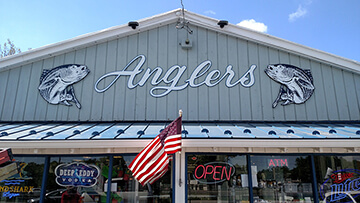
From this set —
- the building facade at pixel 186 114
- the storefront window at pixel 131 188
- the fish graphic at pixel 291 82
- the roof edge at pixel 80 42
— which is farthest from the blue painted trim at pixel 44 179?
the fish graphic at pixel 291 82

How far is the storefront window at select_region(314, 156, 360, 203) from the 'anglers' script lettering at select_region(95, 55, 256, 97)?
9.72ft

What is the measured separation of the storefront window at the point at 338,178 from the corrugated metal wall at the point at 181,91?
1488 mm

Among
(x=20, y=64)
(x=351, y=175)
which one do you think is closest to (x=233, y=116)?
(x=351, y=175)

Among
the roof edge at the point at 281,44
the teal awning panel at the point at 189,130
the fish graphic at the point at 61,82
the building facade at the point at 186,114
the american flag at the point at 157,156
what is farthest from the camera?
the roof edge at the point at 281,44

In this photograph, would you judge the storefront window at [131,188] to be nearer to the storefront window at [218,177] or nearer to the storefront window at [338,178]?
the storefront window at [218,177]

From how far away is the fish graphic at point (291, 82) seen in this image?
26.3 ft

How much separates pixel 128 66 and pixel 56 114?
2556mm

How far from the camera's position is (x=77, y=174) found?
22.1 feet

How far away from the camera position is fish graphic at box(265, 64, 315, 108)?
8031 mm

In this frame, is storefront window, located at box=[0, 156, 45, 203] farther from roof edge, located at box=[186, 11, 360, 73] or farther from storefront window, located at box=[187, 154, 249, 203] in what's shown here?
roof edge, located at box=[186, 11, 360, 73]

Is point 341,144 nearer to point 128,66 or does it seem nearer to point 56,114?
point 128,66

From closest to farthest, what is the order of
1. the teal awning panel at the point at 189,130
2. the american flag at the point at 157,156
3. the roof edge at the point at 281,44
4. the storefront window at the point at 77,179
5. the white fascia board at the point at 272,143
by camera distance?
the american flag at the point at 157,156 < the white fascia board at the point at 272,143 < the teal awning panel at the point at 189,130 < the storefront window at the point at 77,179 < the roof edge at the point at 281,44

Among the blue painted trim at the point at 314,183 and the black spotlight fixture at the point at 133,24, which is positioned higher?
the black spotlight fixture at the point at 133,24

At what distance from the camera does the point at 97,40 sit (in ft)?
27.8
